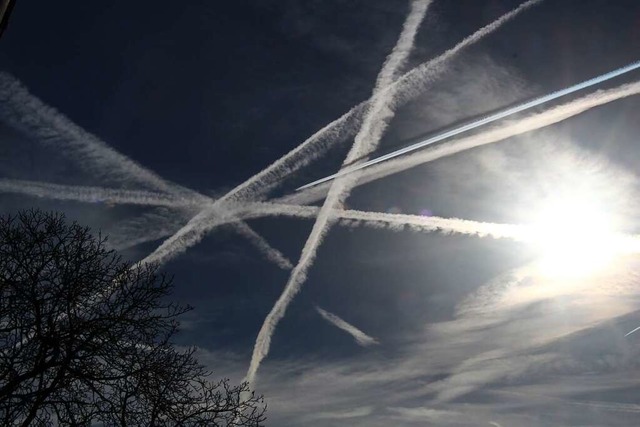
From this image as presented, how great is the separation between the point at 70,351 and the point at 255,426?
5209 mm

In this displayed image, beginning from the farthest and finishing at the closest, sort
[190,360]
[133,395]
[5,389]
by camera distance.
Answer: [190,360] < [133,395] < [5,389]

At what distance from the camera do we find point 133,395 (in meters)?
12.8

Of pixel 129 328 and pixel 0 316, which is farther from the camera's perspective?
pixel 129 328

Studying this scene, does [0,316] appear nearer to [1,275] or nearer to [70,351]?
[1,275]

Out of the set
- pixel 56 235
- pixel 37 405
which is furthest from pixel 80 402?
pixel 56 235

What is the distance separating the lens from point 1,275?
11805 mm

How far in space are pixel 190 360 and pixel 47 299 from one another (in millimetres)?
3893

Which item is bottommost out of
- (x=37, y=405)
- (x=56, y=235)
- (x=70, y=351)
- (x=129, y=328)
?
(x=37, y=405)

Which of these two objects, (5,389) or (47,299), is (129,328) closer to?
(47,299)

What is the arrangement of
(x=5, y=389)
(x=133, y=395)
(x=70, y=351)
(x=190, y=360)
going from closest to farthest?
(x=5, y=389), (x=70, y=351), (x=133, y=395), (x=190, y=360)

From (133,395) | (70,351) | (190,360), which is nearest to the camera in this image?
(70,351)

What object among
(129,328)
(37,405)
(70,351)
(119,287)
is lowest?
(37,405)

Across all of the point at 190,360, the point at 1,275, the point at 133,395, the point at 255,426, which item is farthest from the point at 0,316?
the point at 255,426

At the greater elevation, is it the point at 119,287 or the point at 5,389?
the point at 119,287
